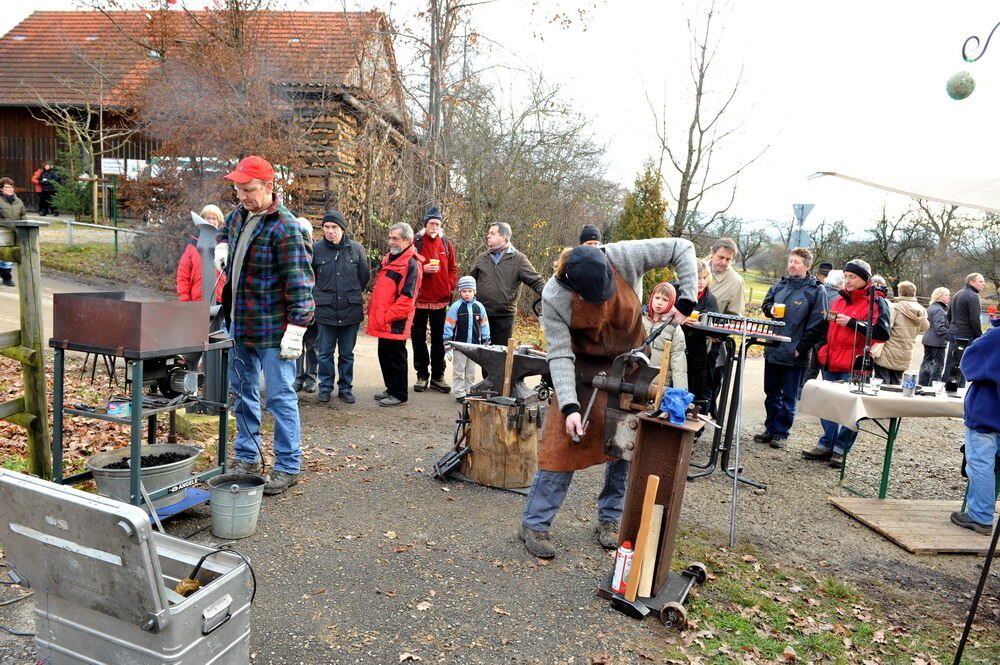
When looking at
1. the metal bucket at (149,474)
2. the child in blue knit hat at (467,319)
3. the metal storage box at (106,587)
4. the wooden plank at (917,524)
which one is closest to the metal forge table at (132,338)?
the metal bucket at (149,474)

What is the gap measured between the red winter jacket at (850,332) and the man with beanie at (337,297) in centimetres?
462

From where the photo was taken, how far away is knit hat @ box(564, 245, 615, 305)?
3445 millimetres

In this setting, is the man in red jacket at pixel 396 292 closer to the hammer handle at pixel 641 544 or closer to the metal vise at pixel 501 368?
the metal vise at pixel 501 368

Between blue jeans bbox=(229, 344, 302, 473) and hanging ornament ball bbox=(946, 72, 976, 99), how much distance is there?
12.4 ft

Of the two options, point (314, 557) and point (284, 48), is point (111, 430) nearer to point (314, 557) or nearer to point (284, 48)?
point (314, 557)

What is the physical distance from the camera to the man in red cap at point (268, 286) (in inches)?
168

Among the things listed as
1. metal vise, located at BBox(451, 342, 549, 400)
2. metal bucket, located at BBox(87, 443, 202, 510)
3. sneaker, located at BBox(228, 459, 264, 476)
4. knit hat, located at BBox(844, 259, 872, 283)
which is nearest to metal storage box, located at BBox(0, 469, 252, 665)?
metal bucket, located at BBox(87, 443, 202, 510)

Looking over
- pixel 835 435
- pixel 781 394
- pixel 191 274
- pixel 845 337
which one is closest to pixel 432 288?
pixel 191 274

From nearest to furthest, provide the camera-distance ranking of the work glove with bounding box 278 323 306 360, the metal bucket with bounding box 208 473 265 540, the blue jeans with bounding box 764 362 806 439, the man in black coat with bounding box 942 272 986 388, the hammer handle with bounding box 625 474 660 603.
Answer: the hammer handle with bounding box 625 474 660 603 < the metal bucket with bounding box 208 473 265 540 < the work glove with bounding box 278 323 306 360 < the blue jeans with bounding box 764 362 806 439 < the man in black coat with bounding box 942 272 986 388

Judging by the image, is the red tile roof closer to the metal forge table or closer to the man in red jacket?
the man in red jacket

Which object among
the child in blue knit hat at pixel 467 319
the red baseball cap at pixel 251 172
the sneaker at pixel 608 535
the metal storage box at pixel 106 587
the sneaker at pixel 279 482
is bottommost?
the sneaker at pixel 279 482

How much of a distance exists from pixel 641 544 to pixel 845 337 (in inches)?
167

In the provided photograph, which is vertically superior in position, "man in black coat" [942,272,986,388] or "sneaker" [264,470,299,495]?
"man in black coat" [942,272,986,388]

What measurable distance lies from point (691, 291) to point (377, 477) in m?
2.80
